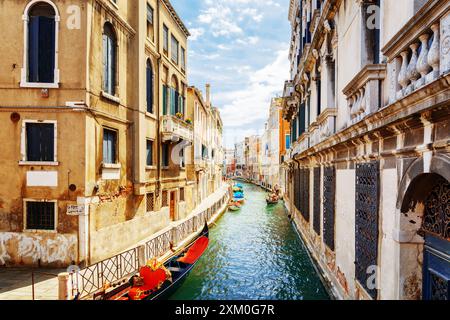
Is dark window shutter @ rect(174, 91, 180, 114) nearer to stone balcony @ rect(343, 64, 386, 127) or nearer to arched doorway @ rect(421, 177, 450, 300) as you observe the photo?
stone balcony @ rect(343, 64, 386, 127)

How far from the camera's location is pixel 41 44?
808 centimetres

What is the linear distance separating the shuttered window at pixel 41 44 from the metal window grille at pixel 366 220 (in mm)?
8484

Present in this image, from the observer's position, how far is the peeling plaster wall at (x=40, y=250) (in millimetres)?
7812

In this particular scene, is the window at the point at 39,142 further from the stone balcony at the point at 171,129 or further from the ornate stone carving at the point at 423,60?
the ornate stone carving at the point at 423,60

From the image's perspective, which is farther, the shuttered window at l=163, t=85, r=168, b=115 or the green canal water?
the shuttered window at l=163, t=85, r=168, b=115

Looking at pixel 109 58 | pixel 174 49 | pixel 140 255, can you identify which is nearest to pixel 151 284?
pixel 140 255

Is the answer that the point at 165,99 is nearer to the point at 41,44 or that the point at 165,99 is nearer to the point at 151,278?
the point at 41,44

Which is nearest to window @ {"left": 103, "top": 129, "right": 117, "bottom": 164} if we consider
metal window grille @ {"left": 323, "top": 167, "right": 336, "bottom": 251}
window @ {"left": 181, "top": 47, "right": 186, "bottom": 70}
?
metal window grille @ {"left": 323, "top": 167, "right": 336, "bottom": 251}

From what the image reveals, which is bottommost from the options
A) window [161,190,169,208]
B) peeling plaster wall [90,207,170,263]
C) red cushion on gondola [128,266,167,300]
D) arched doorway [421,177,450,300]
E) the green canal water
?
the green canal water

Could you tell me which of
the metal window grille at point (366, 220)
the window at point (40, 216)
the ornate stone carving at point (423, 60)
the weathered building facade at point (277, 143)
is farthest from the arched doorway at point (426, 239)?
the weathered building facade at point (277, 143)

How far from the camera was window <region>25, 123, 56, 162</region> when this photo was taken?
316 inches

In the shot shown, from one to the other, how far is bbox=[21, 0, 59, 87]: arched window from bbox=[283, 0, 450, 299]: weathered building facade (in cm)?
770
